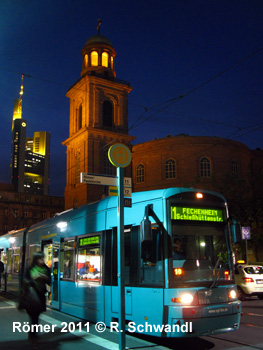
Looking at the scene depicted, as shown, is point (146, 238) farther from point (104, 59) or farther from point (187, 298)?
point (104, 59)

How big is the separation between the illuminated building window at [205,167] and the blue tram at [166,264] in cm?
4021

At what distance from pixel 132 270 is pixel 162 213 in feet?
4.62

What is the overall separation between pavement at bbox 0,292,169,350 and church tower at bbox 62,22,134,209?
132 feet

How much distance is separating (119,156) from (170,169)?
140 ft

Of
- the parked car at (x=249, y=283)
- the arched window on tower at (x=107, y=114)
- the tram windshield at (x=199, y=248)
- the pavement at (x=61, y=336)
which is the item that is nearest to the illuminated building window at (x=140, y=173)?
the arched window on tower at (x=107, y=114)

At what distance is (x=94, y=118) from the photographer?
52219 millimetres

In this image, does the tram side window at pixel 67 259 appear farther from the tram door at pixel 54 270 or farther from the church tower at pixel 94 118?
the church tower at pixel 94 118

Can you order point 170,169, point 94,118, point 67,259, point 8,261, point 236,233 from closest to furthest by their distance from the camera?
point 236,233 → point 67,259 → point 8,261 → point 170,169 → point 94,118

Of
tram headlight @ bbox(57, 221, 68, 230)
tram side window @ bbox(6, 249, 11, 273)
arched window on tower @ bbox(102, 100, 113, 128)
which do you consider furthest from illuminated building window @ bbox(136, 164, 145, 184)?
tram headlight @ bbox(57, 221, 68, 230)

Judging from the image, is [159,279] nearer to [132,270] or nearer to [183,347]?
[132,270]

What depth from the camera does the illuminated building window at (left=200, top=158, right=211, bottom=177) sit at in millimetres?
48719

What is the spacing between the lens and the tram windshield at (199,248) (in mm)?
7258

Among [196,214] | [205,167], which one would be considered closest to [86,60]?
[205,167]

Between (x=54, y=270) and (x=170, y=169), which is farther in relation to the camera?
(x=170, y=169)
